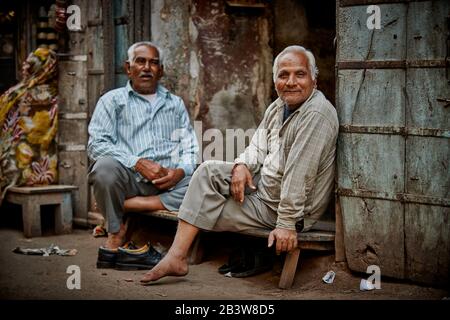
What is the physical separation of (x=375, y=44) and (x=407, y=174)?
2.86ft

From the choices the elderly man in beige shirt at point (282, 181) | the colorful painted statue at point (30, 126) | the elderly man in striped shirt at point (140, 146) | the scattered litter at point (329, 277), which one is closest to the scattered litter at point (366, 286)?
the scattered litter at point (329, 277)

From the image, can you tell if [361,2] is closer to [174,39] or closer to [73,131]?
[174,39]

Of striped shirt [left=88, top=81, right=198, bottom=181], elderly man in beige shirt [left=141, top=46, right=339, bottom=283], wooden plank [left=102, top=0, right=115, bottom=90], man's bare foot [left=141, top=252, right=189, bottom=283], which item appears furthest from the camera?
wooden plank [left=102, top=0, right=115, bottom=90]

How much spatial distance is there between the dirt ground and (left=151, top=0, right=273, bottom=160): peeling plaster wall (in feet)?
4.31

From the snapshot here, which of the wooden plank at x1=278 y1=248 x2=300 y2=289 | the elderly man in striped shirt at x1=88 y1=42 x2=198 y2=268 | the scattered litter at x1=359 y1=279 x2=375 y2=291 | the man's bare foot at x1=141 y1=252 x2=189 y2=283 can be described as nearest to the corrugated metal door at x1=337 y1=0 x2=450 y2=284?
the scattered litter at x1=359 y1=279 x2=375 y2=291

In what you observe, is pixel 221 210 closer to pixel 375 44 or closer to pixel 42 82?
pixel 375 44

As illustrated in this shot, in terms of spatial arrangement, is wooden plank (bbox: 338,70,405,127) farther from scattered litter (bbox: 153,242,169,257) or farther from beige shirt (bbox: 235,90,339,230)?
scattered litter (bbox: 153,242,169,257)

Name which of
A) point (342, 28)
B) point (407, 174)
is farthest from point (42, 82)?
point (407, 174)

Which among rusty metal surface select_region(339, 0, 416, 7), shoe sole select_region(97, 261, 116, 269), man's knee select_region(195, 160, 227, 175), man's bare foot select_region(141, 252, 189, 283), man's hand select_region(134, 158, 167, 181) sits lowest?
shoe sole select_region(97, 261, 116, 269)

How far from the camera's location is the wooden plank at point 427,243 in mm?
4121

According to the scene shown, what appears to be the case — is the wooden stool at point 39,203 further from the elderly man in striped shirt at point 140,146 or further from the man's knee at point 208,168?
the man's knee at point 208,168

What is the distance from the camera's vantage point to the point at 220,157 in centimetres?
635

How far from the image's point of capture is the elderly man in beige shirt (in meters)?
4.34

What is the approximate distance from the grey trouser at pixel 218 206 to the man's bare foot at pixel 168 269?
0.91 feet
